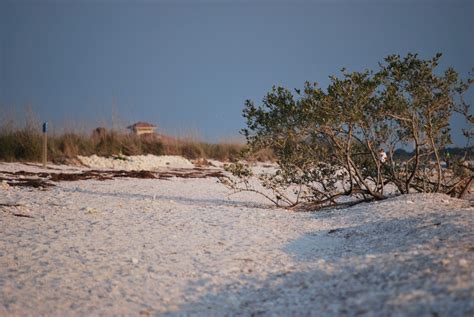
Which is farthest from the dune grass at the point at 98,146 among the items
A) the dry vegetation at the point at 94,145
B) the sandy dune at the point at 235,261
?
the sandy dune at the point at 235,261

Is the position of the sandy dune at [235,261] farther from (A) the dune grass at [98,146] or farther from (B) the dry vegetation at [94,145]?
(A) the dune grass at [98,146]

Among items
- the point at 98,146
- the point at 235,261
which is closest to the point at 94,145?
the point at 98,146

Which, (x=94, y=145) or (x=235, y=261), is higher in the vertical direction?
(x=94, y=145)

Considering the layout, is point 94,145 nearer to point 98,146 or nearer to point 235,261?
point 98,146

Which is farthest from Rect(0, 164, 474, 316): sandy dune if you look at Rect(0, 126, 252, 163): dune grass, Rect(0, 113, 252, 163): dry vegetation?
Rect(0, 126, 252, 163): dune grass

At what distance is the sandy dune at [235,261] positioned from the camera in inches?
113

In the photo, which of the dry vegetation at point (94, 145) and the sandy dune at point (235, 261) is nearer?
the sandy dune at point (235, 261)

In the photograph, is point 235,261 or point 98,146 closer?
point 235,261

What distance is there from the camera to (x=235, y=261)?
411 cm

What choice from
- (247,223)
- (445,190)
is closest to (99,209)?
(247,223)

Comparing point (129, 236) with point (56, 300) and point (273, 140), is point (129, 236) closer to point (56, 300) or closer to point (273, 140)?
point (56, 300)

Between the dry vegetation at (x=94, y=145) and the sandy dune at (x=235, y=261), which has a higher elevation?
the dry vegetation at (x=94, y=145)

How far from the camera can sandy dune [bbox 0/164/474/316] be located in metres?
2.87

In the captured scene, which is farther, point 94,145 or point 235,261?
point 94,145
